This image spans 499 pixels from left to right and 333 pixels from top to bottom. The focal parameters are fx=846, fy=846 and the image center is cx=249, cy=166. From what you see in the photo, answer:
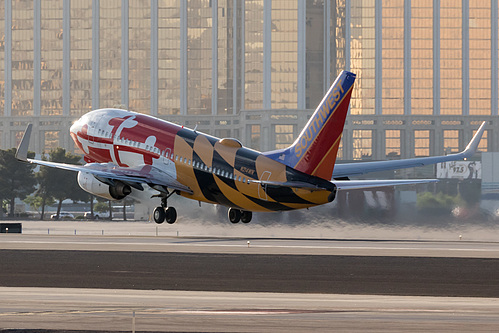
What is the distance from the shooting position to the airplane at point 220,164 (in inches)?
1998

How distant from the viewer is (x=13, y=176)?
559ft

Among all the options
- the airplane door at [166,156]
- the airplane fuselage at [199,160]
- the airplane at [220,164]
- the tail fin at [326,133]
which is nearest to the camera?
the tail fin at [326,133]

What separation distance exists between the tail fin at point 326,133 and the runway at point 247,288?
19.9 feet

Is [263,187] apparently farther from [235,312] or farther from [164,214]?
[235,312]

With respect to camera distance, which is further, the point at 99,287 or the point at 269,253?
the point at 269,253

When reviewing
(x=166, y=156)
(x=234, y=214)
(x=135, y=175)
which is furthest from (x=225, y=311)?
(x=135, y=175)

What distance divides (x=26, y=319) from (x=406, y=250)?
3970 centimetres

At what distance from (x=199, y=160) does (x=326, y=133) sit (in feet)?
29.9

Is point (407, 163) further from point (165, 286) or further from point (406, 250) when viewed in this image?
point (165, 286)

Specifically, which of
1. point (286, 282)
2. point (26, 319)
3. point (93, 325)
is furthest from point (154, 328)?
point (286, 282)

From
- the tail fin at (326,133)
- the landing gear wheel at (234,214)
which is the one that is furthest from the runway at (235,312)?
the landing gear wheel at (234,214)

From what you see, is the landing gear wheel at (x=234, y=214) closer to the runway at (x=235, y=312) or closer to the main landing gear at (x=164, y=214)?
the main landing gear at (x=164, y=214)

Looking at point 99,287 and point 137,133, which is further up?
point 137,133

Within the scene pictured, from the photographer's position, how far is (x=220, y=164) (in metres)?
53.5
